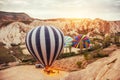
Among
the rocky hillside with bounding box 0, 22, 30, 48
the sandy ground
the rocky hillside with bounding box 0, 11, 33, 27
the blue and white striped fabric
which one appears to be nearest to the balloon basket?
the sandy ground

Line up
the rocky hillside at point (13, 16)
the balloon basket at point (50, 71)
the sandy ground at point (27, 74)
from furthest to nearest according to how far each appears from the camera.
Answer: the rocky hillside at point (13, 16), the sandy ground at point (27, 74), the balloon basket at point (50, 71)

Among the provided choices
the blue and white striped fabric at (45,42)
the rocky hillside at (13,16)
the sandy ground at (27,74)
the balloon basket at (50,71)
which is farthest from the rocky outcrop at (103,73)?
the rocky hillside at (13,16)

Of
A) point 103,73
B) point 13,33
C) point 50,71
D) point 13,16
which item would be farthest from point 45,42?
point 13,16

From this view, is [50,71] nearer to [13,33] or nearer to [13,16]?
[13,33]

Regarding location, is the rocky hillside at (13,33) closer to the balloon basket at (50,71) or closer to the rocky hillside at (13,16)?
the rocky hillside at (13,16)

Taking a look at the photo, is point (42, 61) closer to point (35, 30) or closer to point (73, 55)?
point (35, 30)
